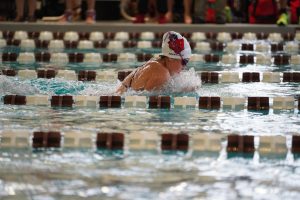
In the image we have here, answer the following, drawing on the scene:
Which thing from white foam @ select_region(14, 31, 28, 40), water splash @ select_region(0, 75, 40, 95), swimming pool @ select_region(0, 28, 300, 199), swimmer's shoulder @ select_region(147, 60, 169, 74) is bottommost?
swimming pool @ select_region(0, 28, 300, 199)

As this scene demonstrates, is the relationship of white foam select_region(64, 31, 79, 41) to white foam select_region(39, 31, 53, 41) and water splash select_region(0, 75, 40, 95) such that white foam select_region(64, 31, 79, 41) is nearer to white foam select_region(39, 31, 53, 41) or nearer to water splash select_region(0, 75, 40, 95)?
white foam select_region(39, 31, 53, 41)

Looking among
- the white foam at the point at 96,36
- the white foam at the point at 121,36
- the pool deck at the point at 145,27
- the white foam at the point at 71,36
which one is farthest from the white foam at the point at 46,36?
the white foam at the point at 121,36

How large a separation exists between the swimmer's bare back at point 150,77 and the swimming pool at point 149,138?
0.07 meters

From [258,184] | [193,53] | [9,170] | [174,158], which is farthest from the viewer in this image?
[193,53]

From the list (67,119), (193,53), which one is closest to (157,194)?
(67,119)

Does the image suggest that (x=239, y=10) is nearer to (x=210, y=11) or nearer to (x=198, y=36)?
(x=210, y=11)

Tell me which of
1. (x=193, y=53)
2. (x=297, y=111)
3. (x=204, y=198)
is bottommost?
(x=204, y=198)

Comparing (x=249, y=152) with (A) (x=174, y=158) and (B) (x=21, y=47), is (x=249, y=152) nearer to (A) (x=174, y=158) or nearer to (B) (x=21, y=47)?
(A) (x=174, y=158)

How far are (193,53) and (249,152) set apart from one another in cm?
540

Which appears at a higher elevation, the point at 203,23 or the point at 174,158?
the point at 203,23

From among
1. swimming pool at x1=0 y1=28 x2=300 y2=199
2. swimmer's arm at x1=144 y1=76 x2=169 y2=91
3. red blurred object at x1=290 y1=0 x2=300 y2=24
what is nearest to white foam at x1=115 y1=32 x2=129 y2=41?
red blurred object at x1=290 y1=0 x2=300 y2=24

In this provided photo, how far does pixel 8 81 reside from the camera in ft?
22.8

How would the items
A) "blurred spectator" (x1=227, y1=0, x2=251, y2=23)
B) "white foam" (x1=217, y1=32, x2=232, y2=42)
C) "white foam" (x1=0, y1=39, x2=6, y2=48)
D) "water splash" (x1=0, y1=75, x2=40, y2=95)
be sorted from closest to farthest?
"water splash" (x1=0, y1=75, x2=40, y2=95), "white foam" (x1=0, y1=39, x2=6, y2=48), "white foam" (x1=217, y1=32, x2=232, y2=42), "blurred spectator" (x1=227, y1=0, x2=251, y2=23)

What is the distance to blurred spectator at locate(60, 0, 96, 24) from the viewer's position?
11.4 metres
